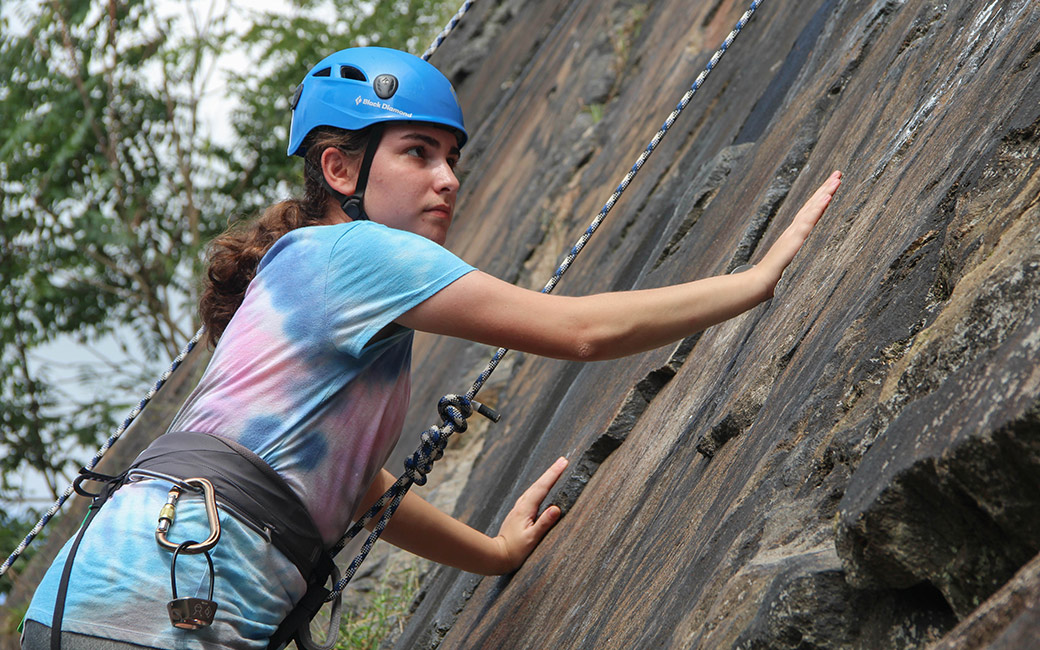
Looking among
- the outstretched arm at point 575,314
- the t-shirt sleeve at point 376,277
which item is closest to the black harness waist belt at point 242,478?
the t-shirt sleeve at point 376,277

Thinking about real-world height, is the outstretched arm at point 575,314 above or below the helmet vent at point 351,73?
below

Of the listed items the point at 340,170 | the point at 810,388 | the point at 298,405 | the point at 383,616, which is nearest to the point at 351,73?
the point at 340,170

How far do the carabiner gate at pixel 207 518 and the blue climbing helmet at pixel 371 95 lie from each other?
107cm

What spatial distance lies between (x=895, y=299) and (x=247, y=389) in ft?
4.52

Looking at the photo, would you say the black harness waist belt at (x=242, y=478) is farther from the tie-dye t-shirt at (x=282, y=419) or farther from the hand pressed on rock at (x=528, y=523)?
the hand pressed on rock at (x=528, y=523)

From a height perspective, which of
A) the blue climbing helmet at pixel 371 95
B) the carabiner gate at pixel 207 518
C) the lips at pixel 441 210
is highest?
the blue climbing helmet at pixel 371 95

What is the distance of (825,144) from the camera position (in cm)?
294

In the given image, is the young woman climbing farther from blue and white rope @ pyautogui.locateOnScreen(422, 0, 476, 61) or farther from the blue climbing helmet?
blue and white rope @ pyautogui.locateOnScreen(422, 0, 476, 61)

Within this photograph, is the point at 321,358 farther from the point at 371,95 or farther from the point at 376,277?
the point at 371,95

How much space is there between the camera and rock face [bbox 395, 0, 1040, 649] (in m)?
1.31

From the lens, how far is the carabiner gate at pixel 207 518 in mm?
2152

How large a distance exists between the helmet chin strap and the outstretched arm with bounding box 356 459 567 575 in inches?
29.9

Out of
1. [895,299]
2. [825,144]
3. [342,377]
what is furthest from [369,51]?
[895,299]

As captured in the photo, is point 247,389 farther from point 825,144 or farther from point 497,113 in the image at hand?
point 497,113
